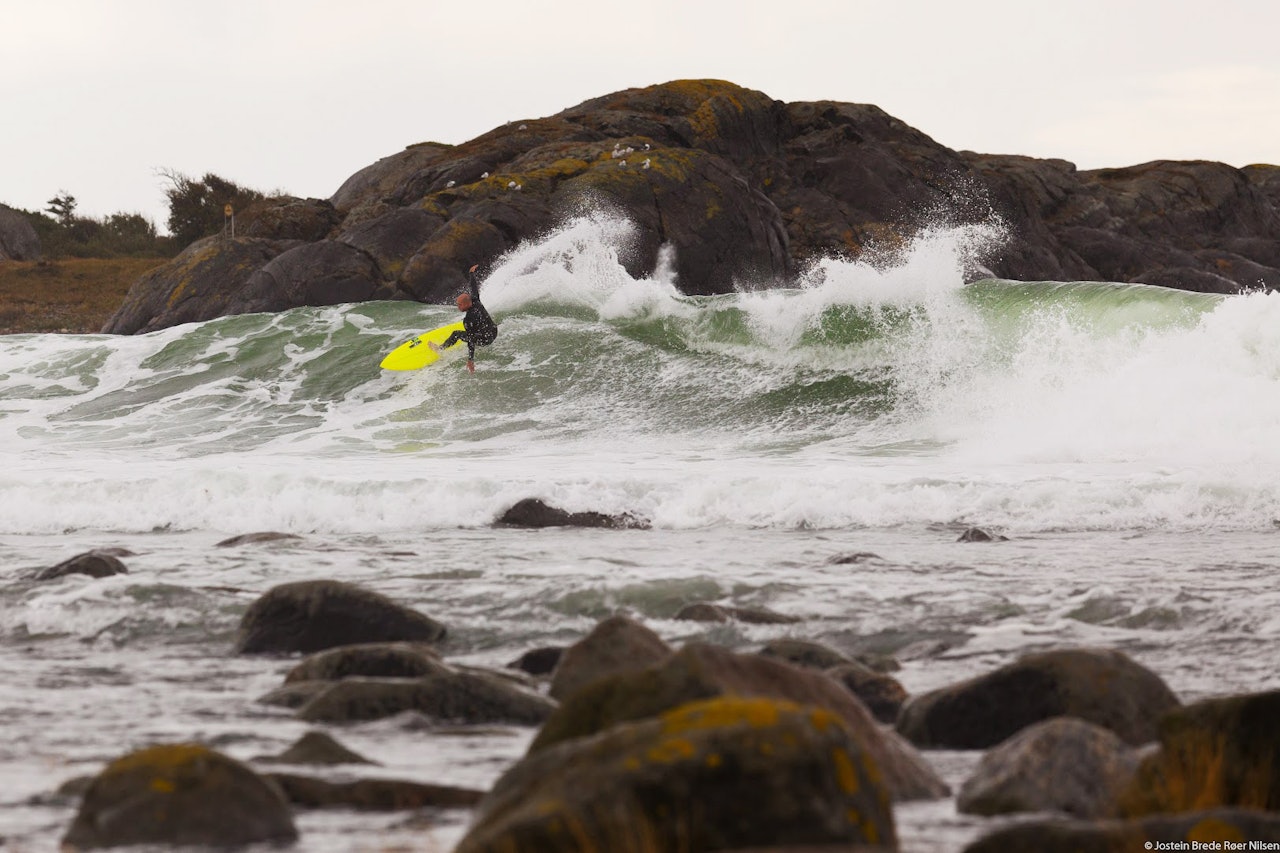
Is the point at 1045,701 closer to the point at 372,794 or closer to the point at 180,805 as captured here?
the point at 372,794

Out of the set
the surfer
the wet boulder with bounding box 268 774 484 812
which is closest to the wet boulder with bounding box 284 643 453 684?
the wet boulder with bounding box 268 774 484 812

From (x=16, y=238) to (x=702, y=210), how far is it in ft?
106

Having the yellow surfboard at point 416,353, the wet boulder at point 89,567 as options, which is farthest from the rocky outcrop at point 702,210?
the wet boulder at point 89,567

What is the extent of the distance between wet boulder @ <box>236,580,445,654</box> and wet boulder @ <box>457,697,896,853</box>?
3.31 meters

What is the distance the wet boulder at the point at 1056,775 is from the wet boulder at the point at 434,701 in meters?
1.63

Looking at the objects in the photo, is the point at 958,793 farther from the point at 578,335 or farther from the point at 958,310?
the point at 578,335

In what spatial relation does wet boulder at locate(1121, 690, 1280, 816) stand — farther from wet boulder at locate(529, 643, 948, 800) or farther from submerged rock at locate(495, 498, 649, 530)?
submerged rock at locate(495, 498, 649, 530)

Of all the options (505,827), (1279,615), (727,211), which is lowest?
(1279,615)

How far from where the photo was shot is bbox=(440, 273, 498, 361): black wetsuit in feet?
63.5

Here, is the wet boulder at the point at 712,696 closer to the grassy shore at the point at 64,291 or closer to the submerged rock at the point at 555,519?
the submerged rock at the point at 555,519

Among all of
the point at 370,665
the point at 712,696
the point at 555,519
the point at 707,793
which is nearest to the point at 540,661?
the point at 370,665

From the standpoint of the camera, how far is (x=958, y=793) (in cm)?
351

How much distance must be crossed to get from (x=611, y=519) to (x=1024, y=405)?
249 inches

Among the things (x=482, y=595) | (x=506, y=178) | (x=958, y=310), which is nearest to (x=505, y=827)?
(x=482, y=595)
